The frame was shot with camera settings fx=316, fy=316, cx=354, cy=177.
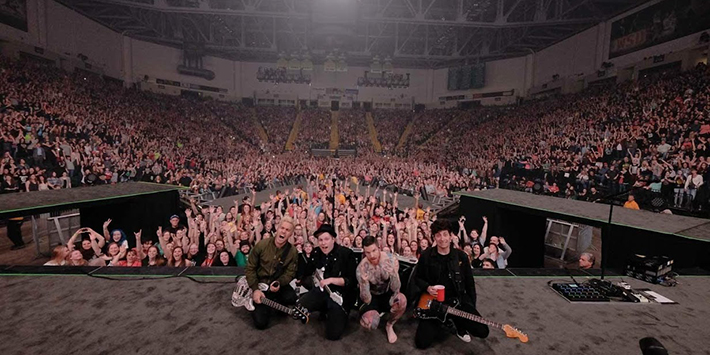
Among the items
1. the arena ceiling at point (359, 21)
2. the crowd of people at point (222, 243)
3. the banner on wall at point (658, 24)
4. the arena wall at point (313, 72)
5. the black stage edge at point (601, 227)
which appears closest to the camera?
the black stage edge at point (601, 227)

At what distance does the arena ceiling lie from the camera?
17734mm

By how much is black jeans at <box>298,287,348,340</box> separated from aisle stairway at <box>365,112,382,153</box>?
2800 centimetres

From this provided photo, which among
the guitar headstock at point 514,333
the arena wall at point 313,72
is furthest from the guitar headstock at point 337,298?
the arena wall at point 313,72

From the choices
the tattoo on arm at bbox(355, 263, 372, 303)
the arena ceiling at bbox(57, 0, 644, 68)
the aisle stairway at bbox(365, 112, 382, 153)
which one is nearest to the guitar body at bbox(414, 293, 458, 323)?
the tattoo on arm at bbox(355, 263, 372, 303)

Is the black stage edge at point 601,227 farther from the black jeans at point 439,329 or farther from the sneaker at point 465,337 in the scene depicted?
the sneaker at point 465,337

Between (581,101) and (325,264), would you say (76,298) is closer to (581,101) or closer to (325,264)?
(325,264)

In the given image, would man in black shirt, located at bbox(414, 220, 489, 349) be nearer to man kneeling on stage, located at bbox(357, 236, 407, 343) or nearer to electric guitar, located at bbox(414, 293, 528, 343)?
electric guitar, located at bbox(414, 293, 528, 343)

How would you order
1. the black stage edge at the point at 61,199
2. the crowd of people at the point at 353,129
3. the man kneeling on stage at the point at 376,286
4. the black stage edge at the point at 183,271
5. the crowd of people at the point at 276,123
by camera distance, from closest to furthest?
1. the man kneeling on stage at the point at 376,286
2. the black stage edge at the point at 183,271
3. the black stage edge at the point at 61,199
4. the crowd of people at the point at 276,123
5. the crowd of people at the point at 353,129

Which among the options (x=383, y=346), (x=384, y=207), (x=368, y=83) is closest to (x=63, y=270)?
(x=383, y=346)

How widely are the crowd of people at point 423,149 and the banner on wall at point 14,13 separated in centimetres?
219

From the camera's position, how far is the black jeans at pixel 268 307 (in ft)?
10.0

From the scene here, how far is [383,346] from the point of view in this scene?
116 inches

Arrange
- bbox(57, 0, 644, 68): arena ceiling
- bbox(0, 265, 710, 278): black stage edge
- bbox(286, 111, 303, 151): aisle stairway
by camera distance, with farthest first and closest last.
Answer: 1. bbox(286, 111, 303, 151): aisle stairway
2. bbox(57, 0, 644, 68): arena ceiling
3. bbox(0, 265, 710, 278): black stage edge

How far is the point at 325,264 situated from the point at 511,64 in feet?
108
